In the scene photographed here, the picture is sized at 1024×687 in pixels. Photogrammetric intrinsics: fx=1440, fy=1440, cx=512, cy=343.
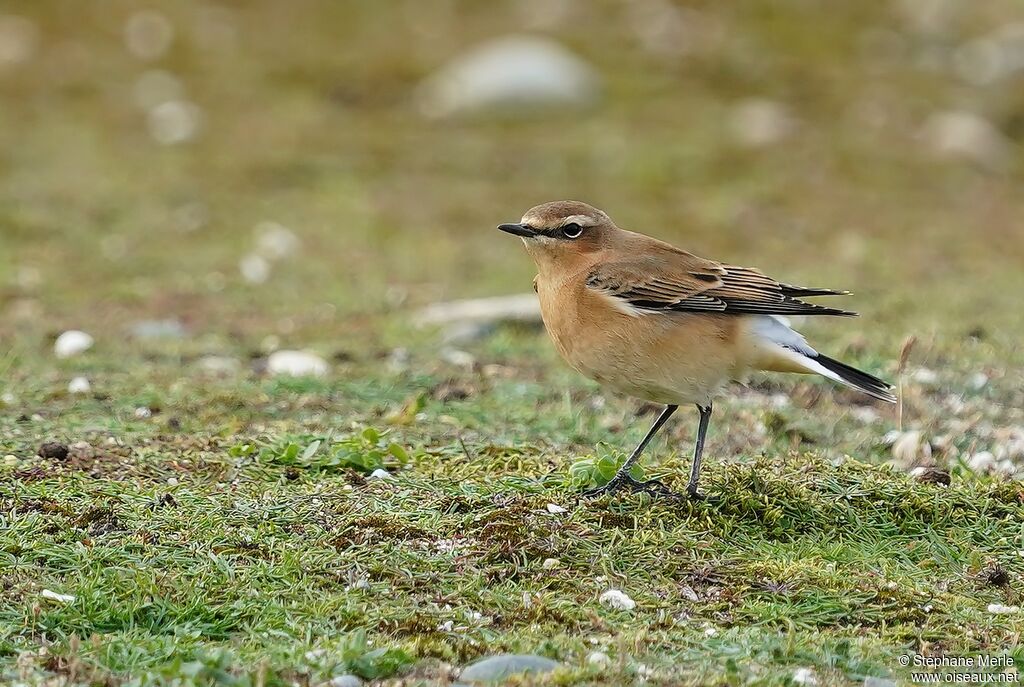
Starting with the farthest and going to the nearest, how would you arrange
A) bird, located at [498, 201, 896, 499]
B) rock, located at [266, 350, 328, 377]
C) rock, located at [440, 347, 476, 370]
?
rock, located at [440, 347, 476, 370] < rock, located at [266, 350, 328, 377] < bird, located at [498, 201, 896, 499]

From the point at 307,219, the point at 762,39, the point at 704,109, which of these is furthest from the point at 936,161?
the point at 307,219

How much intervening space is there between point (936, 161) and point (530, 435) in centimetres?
1034

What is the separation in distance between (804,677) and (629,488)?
1.67 m

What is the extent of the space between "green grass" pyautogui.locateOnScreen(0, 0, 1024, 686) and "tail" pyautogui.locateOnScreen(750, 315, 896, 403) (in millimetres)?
463

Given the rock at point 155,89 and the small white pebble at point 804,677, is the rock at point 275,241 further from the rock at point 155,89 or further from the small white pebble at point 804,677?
the small white pebble at point 804,677

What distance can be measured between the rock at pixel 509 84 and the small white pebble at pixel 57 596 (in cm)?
1269

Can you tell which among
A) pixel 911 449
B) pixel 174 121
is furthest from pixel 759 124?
pixel 911 449

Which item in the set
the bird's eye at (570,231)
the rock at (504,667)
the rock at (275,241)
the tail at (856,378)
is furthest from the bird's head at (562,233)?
the rock at (275,241)

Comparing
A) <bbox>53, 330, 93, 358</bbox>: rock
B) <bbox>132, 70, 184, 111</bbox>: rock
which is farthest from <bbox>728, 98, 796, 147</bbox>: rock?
<bbox>53, 330, 93, 358</bbox>: rock

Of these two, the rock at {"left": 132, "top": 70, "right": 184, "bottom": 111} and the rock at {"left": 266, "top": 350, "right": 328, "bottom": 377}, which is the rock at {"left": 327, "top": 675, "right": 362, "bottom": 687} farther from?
the rock at {"left": 132, "top": 70, "right": 184, "bottom": 111}

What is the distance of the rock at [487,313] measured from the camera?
1115cm

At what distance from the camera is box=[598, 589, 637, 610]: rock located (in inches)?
221

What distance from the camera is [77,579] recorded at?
5.57m

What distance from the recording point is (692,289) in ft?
22.9
